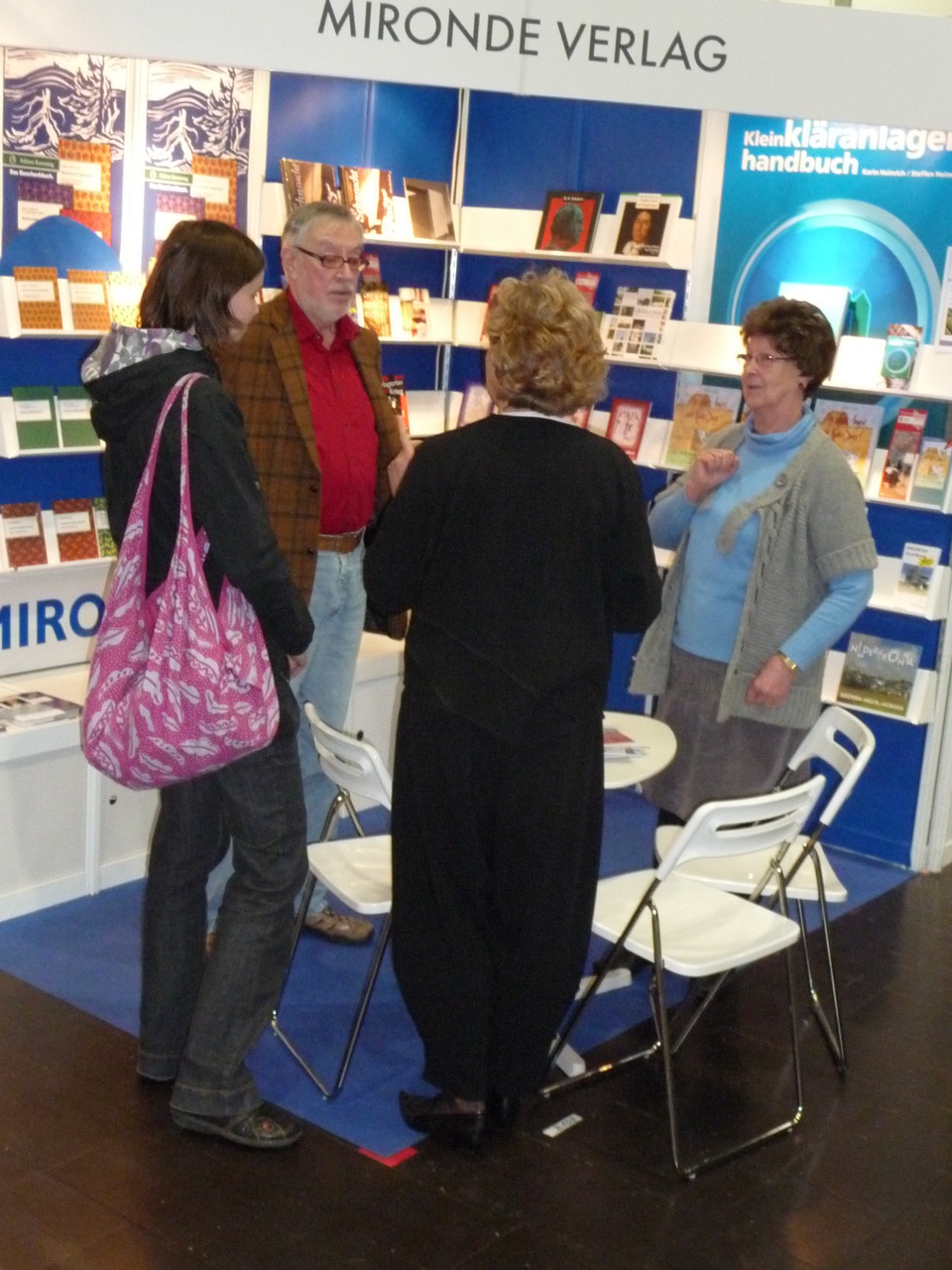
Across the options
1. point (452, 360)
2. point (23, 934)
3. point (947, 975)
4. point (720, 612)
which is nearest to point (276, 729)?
point (720, 612)

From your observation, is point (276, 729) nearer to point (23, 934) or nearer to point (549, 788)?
point (549, 788)

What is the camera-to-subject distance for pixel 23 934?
12.8 feet

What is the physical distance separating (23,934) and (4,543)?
1142 mm

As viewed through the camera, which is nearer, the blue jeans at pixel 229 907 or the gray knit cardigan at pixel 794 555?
the blue jeans at pixel 229 907

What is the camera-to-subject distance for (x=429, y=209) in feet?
18.6

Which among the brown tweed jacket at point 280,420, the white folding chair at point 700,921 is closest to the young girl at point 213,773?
the brown tweed jacket at point 280,420

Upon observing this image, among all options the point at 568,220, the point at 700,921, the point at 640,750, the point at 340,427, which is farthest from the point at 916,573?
the point at 340,427

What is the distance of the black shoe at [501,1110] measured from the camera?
3.03 m

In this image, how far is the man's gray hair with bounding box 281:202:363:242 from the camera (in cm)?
344

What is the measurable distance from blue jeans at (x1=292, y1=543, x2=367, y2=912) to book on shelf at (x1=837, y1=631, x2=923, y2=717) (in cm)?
190

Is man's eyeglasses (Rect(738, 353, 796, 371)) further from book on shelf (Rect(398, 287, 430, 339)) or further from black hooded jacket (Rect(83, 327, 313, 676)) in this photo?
book on shelf (Rect(398, 287, 430, 339))

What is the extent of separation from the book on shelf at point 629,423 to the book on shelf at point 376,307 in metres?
0.92

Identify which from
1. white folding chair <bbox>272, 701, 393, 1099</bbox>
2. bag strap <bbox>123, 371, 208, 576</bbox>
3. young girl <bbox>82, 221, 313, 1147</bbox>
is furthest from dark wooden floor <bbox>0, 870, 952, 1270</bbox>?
bag strap <bbox>123, 371, 208, 576</bbox>

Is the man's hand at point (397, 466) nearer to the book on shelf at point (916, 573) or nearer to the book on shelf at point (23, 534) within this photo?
the book on shelf at point (23, 534)
